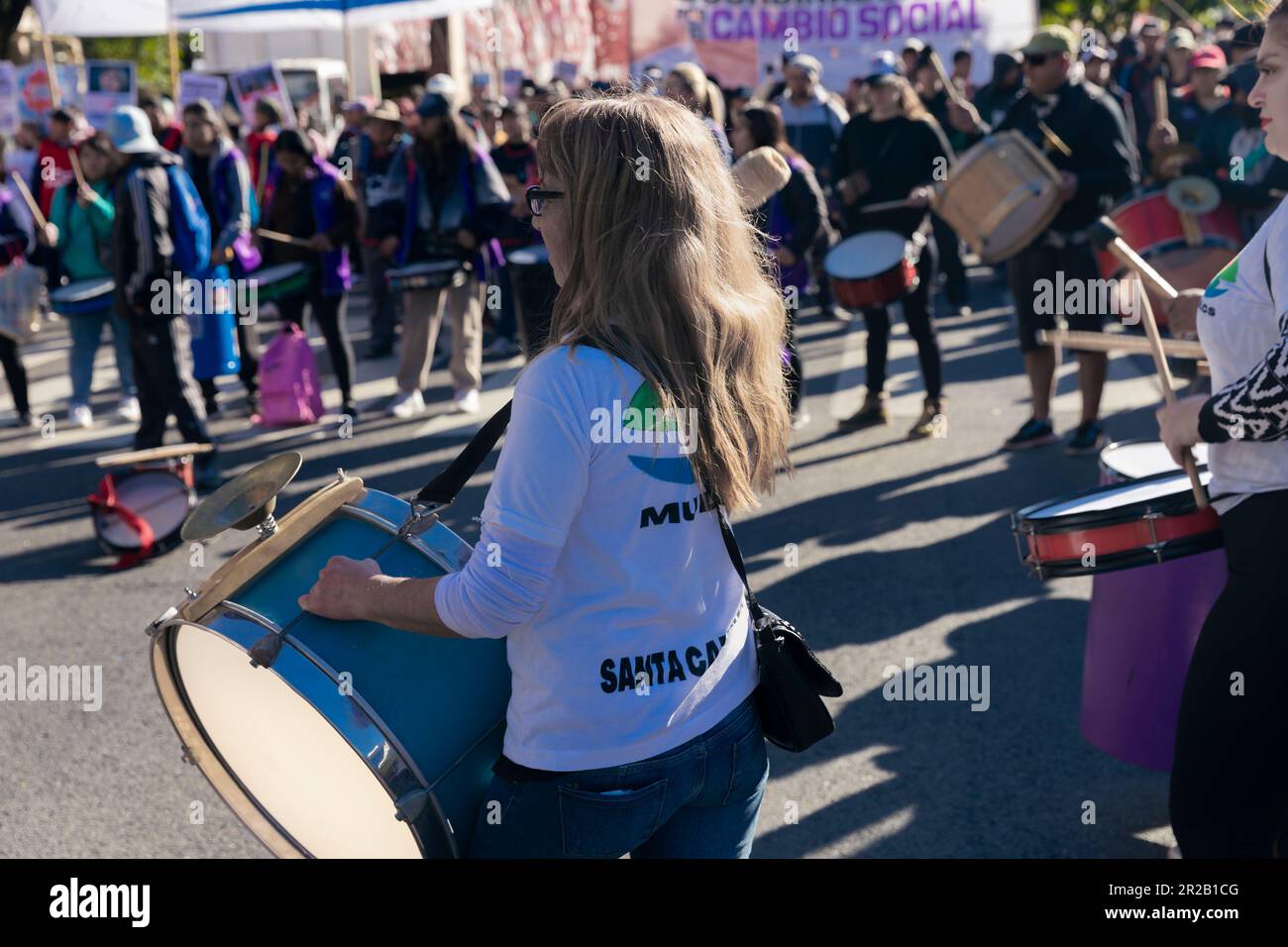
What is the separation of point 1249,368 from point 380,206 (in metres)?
7.46

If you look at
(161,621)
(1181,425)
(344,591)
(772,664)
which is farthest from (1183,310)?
(161,621)

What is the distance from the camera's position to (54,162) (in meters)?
12.6

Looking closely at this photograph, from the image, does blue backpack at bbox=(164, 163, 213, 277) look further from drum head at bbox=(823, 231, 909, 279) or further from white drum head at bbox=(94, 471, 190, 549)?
drum head at bbox=(823, 231, 909, 279)

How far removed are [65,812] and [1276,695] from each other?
320 centimetres

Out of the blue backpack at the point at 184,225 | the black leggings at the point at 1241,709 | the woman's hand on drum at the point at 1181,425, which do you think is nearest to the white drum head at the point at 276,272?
the blue backpack at the point at 184,225

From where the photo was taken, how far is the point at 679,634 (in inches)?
78.3

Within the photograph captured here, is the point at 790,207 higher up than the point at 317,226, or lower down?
higher up

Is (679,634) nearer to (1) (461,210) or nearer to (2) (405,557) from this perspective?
(2) (405,557)

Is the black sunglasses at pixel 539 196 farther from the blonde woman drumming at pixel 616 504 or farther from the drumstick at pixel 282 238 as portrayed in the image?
the drumstick at pixel 282 238

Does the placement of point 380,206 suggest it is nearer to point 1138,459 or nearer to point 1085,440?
point 1085,440

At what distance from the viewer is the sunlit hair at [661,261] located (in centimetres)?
189

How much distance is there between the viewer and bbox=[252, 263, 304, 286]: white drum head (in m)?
8.52

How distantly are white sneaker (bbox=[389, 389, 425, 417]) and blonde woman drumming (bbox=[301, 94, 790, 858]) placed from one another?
698cm
